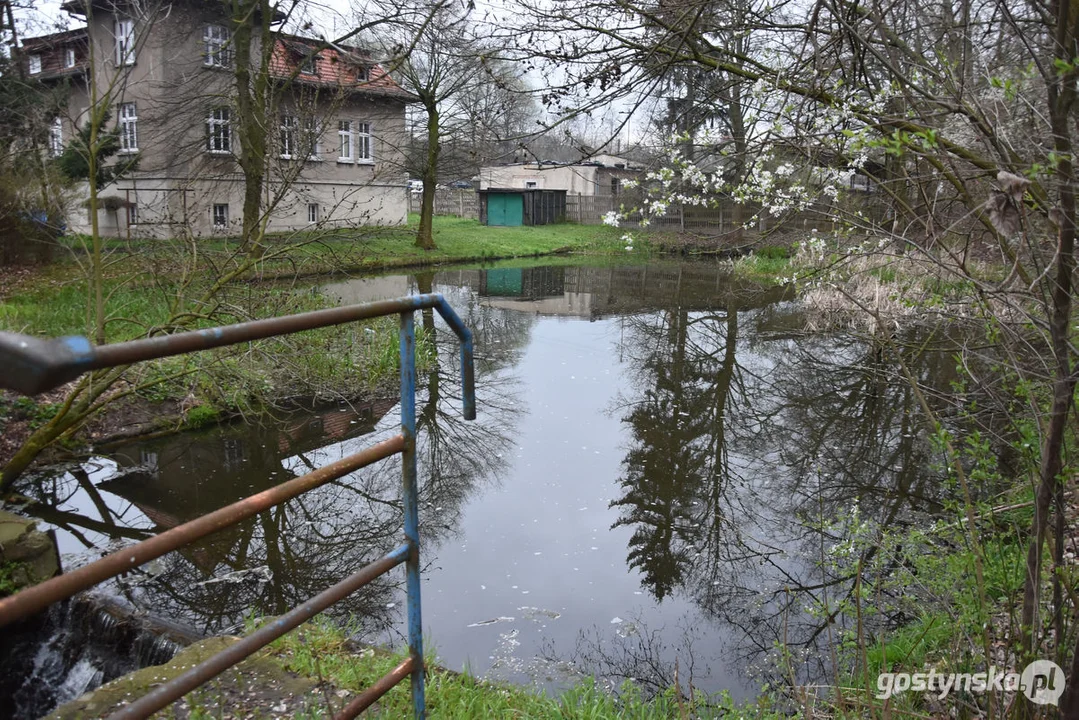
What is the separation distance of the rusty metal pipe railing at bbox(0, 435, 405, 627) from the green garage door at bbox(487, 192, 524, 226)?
3783cm

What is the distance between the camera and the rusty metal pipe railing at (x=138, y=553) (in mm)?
1333

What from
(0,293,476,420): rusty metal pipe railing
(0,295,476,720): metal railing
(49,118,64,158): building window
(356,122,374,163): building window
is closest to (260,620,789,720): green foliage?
(0,295,476,720): metal railing

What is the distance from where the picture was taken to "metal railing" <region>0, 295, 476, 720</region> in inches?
44.8

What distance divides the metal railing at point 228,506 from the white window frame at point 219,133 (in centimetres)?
1960

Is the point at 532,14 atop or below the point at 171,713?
atop

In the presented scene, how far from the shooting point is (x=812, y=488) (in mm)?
7453

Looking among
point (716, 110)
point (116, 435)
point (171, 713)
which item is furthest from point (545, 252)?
point (171, 713)

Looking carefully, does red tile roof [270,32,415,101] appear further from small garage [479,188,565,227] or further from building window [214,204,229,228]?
small garage [479,188,565,227]

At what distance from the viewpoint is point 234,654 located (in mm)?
1748

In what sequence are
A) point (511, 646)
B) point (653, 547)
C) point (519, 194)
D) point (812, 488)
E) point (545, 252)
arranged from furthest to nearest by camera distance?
point (519, 194) → point (545, 252) → point (812, 488) → point (653, 547) → point (511, 646)

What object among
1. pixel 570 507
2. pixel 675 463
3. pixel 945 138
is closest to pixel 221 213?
pixel 675 463

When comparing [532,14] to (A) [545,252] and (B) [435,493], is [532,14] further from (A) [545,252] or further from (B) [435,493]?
(A) [545,252]

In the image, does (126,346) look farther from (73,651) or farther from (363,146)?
(363,146)

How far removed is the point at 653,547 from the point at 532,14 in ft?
12.9
